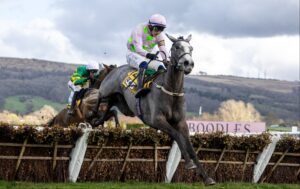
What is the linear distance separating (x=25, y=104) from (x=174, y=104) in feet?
243

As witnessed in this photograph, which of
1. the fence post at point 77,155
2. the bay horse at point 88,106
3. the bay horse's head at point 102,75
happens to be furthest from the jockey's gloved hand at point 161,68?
the bay horse's head at point 102,75

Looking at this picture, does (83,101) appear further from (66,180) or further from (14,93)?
(14,93)

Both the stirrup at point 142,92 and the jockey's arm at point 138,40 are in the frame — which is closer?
the stirrup at point 142,92

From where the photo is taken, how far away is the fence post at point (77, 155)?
1095 centimetres

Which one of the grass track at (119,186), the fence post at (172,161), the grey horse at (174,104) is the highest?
the grey horse at (174,104)

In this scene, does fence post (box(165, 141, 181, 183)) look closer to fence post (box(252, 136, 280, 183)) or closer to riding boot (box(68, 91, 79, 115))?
fence post (box(252, 136, 280, 183))

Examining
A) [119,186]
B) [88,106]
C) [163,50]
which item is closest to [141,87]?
[163,50]

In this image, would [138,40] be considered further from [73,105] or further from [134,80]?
[73,105]

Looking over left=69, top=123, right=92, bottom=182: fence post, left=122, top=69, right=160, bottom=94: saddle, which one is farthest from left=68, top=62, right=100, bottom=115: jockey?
left=69, top=123, right=92, bottom=182: fence post

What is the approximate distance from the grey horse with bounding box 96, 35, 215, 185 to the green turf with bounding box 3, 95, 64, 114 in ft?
214

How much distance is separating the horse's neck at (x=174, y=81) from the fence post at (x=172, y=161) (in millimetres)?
1648

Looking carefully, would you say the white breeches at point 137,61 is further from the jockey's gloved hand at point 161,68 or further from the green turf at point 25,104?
the green turf at point 25,104

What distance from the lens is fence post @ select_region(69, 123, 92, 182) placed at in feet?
35.9

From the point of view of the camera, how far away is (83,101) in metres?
14.9
